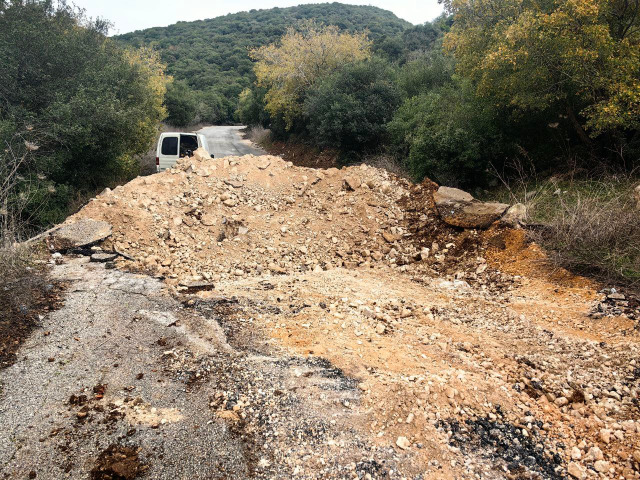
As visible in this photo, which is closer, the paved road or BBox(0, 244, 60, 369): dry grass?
BBox(0, 244, 60, 369): dry grass

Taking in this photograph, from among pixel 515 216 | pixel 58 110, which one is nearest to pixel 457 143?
pixel 515 216

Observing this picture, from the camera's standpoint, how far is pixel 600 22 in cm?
786

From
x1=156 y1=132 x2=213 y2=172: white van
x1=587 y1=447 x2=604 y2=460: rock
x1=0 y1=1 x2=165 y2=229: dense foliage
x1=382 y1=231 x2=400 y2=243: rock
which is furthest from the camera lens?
x1=156 y1=132 x2=213 y2=172: white van

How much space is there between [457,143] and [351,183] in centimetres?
323

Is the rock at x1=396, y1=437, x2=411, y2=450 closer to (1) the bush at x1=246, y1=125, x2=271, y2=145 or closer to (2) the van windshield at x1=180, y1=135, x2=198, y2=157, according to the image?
(2) the van windshield at x1=180, y1=135, x2=198, y2=157

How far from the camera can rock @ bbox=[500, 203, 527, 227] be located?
672 centimetres

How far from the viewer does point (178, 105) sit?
32.8 m

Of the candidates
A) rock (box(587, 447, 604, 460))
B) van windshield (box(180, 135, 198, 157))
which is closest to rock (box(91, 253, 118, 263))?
van windshield (box(180, 135, 198, 157))

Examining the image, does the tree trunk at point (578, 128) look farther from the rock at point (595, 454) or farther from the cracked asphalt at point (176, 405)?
the cracked asphalt at point (176, 405)

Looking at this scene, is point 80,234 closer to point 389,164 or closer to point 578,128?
point 389,164

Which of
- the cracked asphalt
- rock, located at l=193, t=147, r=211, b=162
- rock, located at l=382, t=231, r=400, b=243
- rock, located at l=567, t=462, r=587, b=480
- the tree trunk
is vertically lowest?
the cracked asphalt

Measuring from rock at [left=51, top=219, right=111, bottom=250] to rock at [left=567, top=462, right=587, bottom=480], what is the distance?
717 centimetres

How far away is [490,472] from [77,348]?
4.06m

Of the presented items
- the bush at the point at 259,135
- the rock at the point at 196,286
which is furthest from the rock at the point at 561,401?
the bush at the point at 259,135
